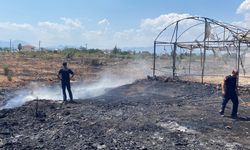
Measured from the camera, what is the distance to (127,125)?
40.1ft

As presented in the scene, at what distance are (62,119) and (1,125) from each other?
192cm

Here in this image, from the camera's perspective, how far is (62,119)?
43.8 feet

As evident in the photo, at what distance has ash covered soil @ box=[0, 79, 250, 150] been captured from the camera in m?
10.3

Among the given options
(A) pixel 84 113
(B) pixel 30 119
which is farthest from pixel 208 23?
(B) pixel 30 119

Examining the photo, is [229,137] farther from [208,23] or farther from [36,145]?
[208,23]

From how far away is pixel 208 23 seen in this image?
23984mm

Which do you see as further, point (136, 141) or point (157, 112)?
point (157, 112)

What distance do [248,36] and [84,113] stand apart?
38.4 ft

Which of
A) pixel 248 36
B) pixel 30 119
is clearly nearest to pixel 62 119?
pixel 30 119

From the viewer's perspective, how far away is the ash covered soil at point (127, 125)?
1034cm

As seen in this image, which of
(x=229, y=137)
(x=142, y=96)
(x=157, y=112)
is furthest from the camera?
(x=142, y=96)

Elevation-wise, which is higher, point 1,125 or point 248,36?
point 248,36

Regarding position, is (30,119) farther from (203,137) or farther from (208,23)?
(208,23)

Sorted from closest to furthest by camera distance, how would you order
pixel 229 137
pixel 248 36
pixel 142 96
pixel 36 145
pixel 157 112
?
pixel 36 145, pixel 229 137, pixel 157 112, pixel 142 96, pixel 248 36
